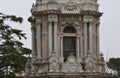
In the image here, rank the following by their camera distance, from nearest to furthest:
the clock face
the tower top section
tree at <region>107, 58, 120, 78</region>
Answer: the clock face < the tower top section < tree at <region>107, 58, 120, 78</region>

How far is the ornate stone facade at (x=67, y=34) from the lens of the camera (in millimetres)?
79625

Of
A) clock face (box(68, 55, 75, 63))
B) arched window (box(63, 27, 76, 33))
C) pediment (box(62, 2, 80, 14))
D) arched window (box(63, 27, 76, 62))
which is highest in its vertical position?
pediment (box(62, 2, 80, 14))

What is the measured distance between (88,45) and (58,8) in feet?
18.8

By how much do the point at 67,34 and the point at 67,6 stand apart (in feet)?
11.0

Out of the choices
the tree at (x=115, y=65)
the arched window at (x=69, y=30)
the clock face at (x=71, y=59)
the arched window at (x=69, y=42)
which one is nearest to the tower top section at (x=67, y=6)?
the arched window at (x=69, y=30)

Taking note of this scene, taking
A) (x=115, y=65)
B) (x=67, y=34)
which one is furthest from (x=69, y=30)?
(x=115, y=65)

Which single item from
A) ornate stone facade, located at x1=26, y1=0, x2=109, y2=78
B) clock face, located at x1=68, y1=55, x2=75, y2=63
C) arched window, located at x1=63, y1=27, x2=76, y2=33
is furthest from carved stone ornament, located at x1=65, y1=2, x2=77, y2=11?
clock face, located at x1=68, y1=55, x2=75, y2=63

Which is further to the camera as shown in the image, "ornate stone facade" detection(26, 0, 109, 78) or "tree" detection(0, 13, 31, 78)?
"ornate stone facade" detection(26, 0, 109, 78)

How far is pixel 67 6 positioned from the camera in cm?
8019

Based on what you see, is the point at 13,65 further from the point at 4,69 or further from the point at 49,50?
the point at 49,50

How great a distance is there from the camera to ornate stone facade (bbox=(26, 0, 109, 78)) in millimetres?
79625

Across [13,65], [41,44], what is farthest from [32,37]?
[13,65]

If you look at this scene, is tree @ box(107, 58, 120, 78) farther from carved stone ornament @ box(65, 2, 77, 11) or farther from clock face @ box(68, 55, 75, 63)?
carved stone ornament @ box(65, 2, 77, 11)

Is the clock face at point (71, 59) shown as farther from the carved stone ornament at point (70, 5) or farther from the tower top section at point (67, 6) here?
the carved stone ornament at point (70, 5)
